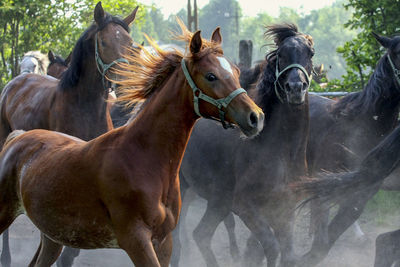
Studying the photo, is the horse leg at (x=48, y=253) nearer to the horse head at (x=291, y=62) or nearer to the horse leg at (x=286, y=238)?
the horse leg at (x=286, y=238)

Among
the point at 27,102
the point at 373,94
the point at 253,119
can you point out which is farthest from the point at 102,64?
the point at 373,94

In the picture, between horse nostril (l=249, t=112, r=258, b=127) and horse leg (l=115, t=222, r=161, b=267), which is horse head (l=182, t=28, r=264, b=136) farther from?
horse leg (l=115, t=222, r=161, b=267)

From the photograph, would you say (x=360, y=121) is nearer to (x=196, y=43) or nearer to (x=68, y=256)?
(x=196, y=43)

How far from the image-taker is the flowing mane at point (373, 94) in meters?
5.58

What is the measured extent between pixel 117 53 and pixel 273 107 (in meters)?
1.60

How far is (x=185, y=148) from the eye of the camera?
453 centimetres

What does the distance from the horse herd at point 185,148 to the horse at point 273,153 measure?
1 cm

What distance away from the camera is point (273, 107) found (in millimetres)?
5133

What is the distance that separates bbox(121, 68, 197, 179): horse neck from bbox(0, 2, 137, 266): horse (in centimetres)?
199

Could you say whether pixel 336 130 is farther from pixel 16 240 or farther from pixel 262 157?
pixel 16 240

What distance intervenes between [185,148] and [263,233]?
1004mm

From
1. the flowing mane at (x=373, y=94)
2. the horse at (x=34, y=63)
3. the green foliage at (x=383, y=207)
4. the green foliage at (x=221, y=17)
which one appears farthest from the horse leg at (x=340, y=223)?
the green foliage at (x=221, y=17)

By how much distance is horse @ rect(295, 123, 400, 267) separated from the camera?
171 inches

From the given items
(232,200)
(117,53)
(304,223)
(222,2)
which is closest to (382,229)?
(304,223)
